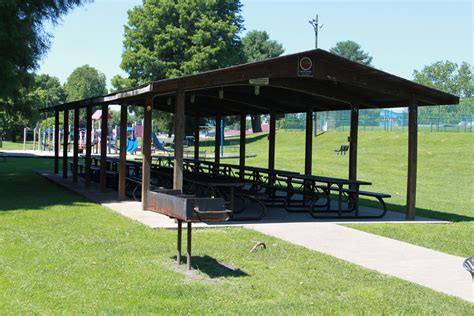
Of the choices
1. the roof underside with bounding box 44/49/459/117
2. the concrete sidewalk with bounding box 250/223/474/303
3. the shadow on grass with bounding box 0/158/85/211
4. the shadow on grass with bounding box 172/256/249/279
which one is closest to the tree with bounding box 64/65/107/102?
the shadow on grass with bounding box 0/158/85/211

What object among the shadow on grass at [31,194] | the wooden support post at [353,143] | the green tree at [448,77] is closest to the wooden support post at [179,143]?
the shadow on grass at [31,194]

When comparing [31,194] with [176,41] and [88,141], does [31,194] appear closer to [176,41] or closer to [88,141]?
[88,141]

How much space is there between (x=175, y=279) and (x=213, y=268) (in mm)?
658

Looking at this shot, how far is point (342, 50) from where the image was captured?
106m

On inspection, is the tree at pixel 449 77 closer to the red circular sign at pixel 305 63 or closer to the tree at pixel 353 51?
the tree at pixel 353 51

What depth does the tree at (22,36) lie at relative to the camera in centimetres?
1302

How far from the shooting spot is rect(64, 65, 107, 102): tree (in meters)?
116

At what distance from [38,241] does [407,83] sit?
272 inches

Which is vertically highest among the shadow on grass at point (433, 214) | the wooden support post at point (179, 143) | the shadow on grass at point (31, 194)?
the wooden support post at point (179, 143)

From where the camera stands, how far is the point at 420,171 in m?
26.4

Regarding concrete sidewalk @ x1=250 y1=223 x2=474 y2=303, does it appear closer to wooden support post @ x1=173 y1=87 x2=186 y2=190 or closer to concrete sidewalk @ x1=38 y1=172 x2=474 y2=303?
concrete sidewalk @ x1=38 y1=172 x2=474 y2=303

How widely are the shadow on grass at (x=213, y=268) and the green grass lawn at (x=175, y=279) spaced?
0.01 meters

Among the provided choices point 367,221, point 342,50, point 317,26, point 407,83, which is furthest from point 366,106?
point 342,50

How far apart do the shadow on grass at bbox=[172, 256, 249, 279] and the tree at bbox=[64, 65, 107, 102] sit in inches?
4385
